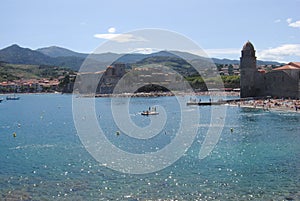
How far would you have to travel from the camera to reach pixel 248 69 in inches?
2494

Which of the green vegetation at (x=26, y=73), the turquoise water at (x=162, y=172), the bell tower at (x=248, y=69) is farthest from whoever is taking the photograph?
the green vegetation at (x=26, y=73)

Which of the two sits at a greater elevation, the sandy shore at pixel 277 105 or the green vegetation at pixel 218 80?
the green vegetation at pixel 218 80

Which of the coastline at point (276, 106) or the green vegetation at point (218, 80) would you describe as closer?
the coastline at point (276, 106)

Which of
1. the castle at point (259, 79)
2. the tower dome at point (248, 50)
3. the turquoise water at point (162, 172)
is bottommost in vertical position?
the turquoise water at point (162, 172)

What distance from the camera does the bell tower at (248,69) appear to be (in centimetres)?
6303

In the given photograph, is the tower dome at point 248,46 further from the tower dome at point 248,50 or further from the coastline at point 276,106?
the coastline at point 276,106

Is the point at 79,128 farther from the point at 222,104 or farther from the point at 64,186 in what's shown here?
the point at 222,104

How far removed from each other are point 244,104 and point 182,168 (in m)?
38.0

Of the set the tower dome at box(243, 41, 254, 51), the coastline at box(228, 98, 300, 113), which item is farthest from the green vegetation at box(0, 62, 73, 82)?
the coastline at box(228, 98, 300, 113)

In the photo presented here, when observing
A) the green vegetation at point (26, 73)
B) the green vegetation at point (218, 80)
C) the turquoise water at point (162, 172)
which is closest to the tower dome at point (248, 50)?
the turquoise water at point (162, 172)

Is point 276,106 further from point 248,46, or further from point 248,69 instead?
point 248,46

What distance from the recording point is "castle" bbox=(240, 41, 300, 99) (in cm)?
5900

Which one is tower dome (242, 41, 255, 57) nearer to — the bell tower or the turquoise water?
the bell tower

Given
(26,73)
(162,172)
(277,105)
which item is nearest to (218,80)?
(277,105)
